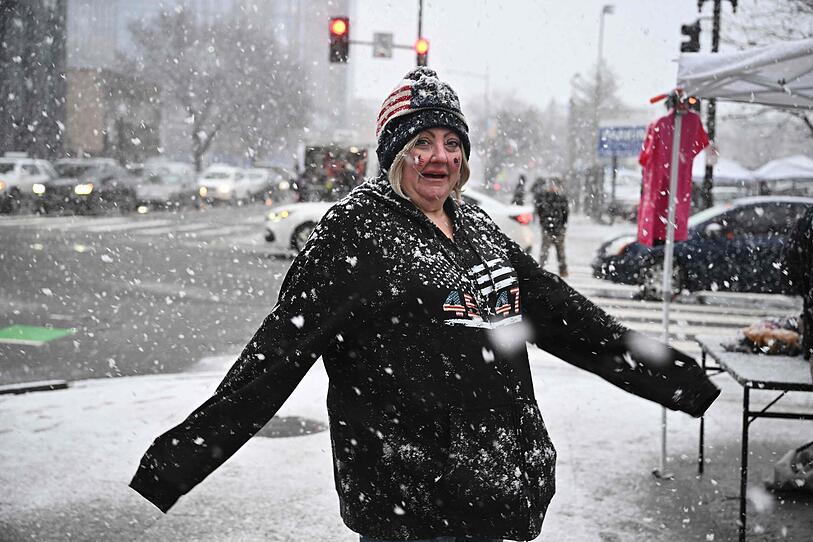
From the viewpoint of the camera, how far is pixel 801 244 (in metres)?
4.36

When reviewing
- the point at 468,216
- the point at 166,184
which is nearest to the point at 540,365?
the point at 468,216

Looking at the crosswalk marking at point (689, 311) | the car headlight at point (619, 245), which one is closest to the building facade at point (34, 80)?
the car headlight at point (619, 245)

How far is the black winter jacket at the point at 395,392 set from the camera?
7.26 ft

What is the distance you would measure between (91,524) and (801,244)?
384cm

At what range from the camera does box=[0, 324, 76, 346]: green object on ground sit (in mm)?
8961

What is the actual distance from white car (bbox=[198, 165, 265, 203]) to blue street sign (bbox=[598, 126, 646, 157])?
20.9m

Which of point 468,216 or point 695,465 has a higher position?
point 468,216

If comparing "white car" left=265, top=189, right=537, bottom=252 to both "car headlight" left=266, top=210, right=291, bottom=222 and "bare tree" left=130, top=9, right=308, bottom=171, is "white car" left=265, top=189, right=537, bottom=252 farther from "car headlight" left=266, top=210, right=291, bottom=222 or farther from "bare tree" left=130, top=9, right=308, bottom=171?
"bare tree" left=130, top=9, right=308, bottom=171

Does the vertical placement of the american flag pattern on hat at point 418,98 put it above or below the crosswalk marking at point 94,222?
above

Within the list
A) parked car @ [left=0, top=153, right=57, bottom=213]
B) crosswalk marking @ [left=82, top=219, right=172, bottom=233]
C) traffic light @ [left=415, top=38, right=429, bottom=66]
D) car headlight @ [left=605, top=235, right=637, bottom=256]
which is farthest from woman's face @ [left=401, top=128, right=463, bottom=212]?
parked car @ [left=0, top=153, right=57, bottom=213]

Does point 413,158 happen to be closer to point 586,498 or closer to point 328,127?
point 586,498

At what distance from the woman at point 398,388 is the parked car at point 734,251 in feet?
→ 36.4

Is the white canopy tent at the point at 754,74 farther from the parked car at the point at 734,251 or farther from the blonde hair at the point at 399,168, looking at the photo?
the parked car at the point at 734,251

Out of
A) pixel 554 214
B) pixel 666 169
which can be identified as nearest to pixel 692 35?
pixel 554 214
